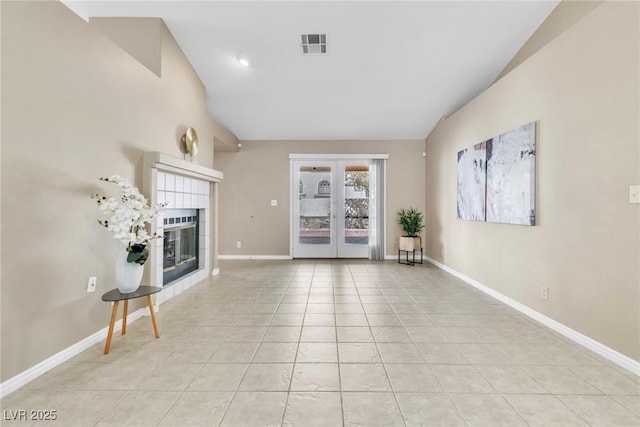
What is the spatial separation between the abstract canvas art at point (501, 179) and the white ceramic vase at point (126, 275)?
3.67m

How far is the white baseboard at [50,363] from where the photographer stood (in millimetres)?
1729

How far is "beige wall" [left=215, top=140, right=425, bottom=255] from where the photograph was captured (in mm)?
6234

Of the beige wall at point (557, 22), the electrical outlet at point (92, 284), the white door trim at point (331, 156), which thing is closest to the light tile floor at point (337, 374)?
the electrical outlet at point (92, 284)

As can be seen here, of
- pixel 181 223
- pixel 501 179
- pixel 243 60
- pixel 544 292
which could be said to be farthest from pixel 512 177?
pixel 181 223

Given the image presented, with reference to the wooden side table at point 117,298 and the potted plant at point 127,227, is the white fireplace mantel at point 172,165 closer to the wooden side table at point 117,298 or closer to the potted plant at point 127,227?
the potted plant at point 127,227

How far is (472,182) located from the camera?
4.04 meters

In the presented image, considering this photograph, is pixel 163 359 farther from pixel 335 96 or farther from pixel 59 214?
pixel 335 96

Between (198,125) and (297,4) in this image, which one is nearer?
(297,4)

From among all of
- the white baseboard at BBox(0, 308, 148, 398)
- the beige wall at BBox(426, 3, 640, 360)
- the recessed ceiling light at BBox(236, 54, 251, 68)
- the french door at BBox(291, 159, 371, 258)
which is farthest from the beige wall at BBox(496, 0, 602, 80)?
the white baseboard at BBox(0, 308, 148, 398)

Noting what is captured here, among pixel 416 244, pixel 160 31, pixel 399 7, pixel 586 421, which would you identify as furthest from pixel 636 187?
pixel 160 31

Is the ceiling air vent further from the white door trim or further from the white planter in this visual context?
the white planter

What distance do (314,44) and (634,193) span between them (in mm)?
3410

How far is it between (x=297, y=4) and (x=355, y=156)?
3433 mm

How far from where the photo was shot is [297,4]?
309 centimetres
